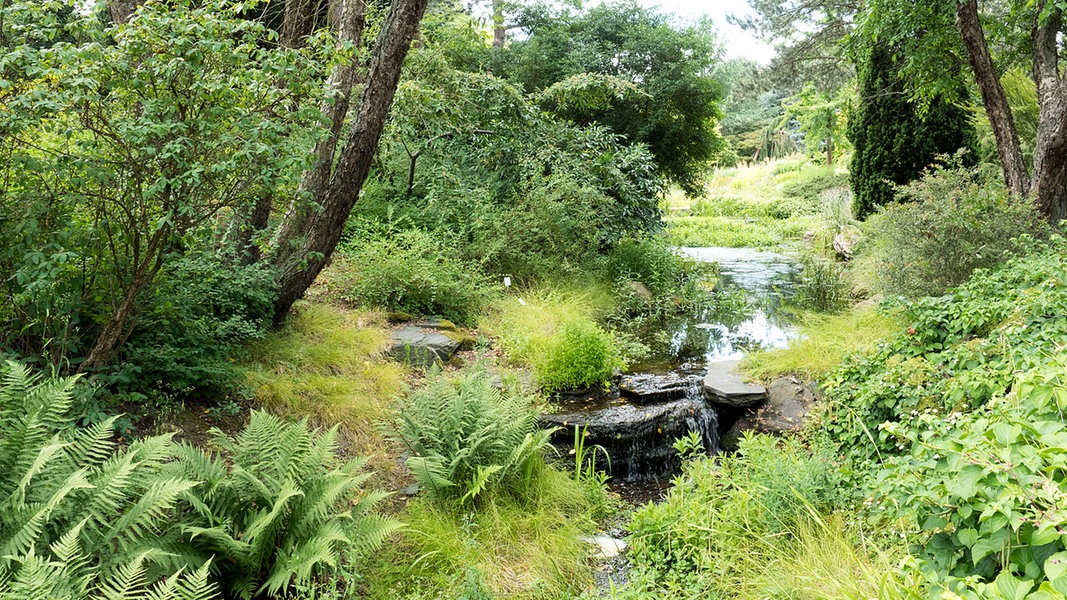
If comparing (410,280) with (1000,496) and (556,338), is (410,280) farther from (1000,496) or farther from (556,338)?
(1000,496)

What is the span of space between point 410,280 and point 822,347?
426cm

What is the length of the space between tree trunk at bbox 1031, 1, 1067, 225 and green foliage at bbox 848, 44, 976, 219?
3.88 meters

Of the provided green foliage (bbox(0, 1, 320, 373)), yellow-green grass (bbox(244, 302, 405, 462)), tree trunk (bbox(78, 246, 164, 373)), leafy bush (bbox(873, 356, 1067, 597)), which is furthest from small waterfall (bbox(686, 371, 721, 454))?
tree trunk (bbox(78, 246, 164, 373))

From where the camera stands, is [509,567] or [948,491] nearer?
[948,491]

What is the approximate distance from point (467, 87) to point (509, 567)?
674 cm

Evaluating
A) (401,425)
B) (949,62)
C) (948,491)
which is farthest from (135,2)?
(949,62)

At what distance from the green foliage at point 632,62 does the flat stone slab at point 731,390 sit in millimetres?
6854

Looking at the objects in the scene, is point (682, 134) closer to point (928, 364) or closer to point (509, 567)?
point (928, 364)

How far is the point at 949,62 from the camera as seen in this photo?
8172 millimetres

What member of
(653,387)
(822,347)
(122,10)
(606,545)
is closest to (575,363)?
(653,387)

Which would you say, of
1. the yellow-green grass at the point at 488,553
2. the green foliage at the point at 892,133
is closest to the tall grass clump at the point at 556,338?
the yellow-green grass at the point at 488,553

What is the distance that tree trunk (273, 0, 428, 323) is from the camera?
16.9 feet

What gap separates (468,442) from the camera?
4117 mm

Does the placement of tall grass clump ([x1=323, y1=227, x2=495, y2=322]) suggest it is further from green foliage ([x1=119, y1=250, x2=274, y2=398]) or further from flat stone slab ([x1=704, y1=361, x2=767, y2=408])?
flat stone slab ([x1=704, y1=361, x2=767, y2=408])
